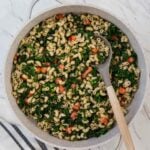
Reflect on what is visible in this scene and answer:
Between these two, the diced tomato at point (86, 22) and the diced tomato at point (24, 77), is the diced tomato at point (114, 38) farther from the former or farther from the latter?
the diced tomato at point (24, 77)

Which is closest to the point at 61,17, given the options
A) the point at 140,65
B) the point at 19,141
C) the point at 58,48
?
the point at 58,48

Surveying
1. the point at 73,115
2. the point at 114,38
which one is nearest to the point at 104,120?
the point at 73,115

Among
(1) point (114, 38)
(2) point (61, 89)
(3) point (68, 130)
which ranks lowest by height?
(3) point (68, 130)

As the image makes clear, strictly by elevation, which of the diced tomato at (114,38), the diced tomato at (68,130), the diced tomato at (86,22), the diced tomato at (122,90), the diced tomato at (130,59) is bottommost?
the diced tomato at (68,130)

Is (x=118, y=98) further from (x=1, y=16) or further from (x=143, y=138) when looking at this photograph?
(x=1, y=16)

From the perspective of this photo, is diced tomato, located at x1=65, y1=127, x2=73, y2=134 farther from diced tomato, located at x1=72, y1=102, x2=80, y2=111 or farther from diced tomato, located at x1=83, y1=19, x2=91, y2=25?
diced tomato, located at x1=83, y1=19, x2=91, y2=25

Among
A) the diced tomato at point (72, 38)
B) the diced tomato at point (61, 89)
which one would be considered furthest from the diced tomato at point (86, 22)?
the diced tomato at point (61, 89)

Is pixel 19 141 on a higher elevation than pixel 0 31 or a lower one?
lower

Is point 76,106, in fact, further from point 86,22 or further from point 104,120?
point 86,22
